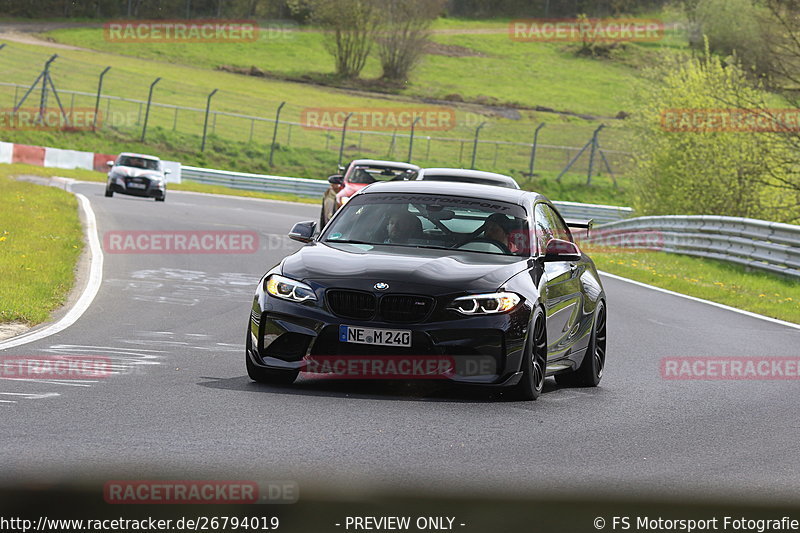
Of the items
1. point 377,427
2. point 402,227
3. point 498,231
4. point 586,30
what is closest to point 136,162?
point 402,227

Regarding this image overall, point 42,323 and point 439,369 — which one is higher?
point 439,369

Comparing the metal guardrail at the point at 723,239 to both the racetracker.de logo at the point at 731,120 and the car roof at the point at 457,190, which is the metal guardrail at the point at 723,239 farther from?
the car roof at the point at 457,190

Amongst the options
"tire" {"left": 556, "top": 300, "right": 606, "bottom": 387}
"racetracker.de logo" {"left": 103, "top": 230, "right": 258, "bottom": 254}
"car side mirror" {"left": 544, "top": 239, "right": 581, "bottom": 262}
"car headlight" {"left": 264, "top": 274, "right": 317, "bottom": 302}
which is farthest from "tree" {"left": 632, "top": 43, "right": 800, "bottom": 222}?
"car headlight" {"left": 264, "top": 274, "right": 317, "bottom": 302}

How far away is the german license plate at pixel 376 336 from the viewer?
861cm

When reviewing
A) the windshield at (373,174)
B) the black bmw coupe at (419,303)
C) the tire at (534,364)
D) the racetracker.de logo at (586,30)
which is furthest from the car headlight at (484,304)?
the racetracker.de logo at (586,30)

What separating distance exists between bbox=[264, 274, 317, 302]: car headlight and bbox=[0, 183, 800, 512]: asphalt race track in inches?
24.7

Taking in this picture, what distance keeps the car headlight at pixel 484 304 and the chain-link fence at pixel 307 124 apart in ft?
154

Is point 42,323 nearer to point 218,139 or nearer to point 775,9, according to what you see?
point 775,9

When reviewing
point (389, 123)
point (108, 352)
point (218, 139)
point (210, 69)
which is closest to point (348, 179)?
point (108, 352)

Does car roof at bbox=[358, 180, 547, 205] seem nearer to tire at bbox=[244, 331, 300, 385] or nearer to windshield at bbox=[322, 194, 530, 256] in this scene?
windshield at bbox=[322, 194, 530, 256]

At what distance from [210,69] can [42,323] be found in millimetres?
81836

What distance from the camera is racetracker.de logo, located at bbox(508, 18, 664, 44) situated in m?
121

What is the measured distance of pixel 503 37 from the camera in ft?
407

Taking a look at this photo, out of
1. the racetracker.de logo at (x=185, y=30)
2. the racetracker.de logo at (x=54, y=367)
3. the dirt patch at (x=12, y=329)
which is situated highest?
the racetracker.de logo at (x=54, y=367)
